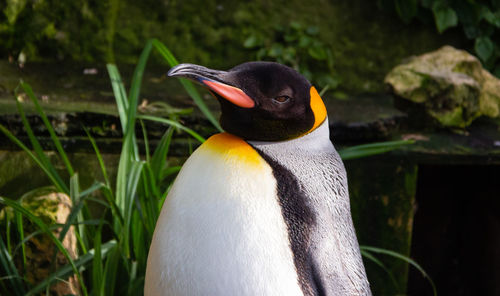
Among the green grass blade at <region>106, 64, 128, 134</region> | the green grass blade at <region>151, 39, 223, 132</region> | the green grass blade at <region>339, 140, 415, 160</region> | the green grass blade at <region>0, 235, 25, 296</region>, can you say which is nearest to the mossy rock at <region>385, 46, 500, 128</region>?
the green grass blade at <region>339, 140, 415, 160</region>

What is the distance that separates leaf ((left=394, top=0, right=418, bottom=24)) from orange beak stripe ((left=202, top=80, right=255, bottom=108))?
2.02 m

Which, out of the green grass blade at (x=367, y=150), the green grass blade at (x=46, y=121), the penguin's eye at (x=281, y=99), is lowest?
the green grass blade at (x=367, y=150)

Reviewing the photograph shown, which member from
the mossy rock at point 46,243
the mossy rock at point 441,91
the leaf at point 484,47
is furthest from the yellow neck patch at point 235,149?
the leaf at point 484,47

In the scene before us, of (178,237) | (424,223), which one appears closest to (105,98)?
(178,237)

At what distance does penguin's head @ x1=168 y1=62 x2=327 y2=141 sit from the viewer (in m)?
1.02

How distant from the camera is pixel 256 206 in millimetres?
1055

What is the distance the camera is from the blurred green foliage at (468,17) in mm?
2840

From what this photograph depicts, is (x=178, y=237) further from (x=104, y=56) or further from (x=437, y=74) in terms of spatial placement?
(x=104, y=56)

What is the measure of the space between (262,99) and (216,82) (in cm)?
9

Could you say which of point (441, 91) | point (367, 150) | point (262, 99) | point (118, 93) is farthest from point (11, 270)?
point (441, 91)

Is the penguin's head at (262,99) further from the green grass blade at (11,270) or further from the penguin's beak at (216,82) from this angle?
the green grass blade at (11,270)

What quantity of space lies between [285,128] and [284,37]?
1805 mm

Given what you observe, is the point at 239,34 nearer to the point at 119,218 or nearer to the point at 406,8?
the point at 406,8

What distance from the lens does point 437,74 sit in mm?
2373
